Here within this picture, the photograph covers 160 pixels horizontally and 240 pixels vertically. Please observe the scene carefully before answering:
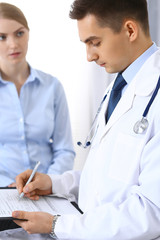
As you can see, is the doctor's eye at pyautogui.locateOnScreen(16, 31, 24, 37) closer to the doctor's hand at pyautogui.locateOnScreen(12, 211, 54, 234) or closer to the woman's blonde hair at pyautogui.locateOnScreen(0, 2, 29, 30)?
the woman's blonde hair at pyautogui.locateOnScreen(0, 2, 29, 30)

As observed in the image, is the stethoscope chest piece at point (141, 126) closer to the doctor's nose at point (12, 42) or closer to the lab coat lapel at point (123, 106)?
the lab coat lapel at point (123, 106)

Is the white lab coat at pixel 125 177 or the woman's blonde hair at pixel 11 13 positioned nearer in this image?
the white lab coat at pixel 125 177

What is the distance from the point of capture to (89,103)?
8.20ft

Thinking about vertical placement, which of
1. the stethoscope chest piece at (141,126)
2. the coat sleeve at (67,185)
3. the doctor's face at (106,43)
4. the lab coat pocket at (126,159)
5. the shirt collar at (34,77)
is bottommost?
the coat sleeve at (67,185)

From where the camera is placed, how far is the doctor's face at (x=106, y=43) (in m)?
1.15

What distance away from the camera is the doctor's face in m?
1.15

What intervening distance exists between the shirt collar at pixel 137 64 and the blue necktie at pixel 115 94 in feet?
0.14

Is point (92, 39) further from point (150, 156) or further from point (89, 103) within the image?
point (89, 103)

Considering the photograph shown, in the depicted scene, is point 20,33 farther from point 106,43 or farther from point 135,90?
point 135,90

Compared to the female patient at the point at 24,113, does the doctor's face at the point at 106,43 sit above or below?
above

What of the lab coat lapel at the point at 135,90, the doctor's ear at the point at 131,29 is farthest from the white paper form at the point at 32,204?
the doctor's ear at the point at 131,29

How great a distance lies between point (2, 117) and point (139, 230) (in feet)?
3.84

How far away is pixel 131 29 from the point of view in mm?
1141

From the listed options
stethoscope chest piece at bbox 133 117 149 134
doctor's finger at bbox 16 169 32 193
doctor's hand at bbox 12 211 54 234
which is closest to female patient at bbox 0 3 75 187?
doctor's finger at bbox 16 169 32 193
